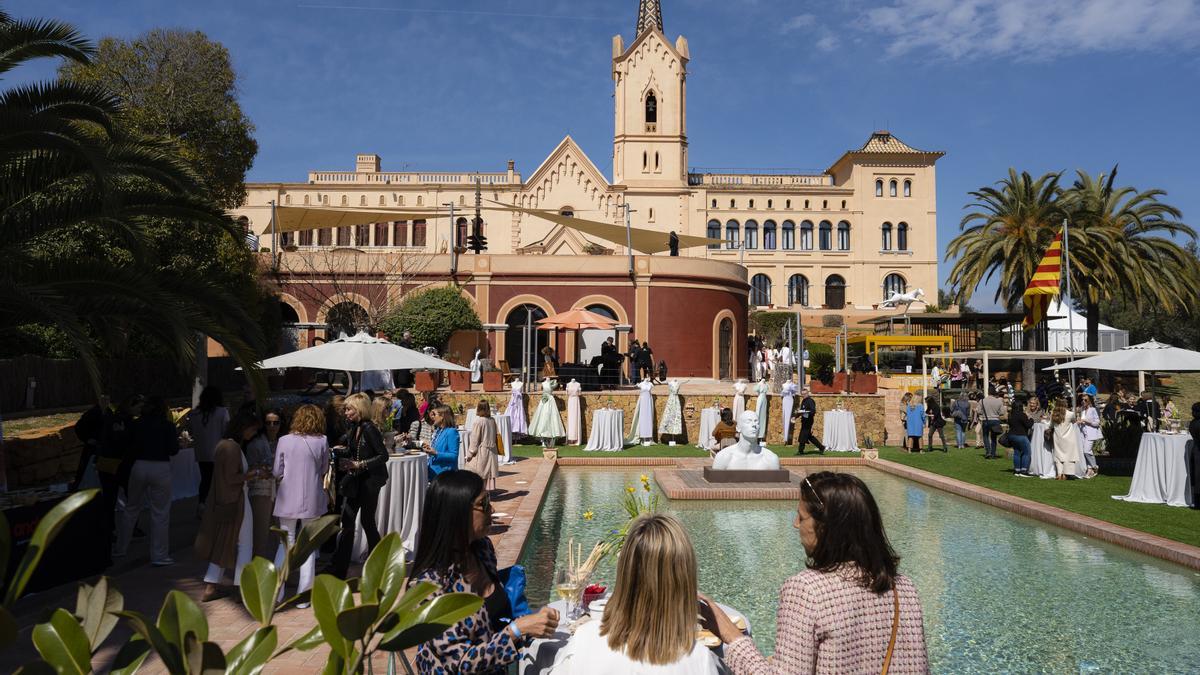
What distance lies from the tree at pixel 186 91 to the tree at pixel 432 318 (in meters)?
6.14

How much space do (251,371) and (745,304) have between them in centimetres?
2608

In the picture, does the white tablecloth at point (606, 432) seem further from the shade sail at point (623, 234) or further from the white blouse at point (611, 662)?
the white blouse at point (611, 662)

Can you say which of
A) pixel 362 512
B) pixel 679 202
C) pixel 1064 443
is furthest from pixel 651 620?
pixel 679 202

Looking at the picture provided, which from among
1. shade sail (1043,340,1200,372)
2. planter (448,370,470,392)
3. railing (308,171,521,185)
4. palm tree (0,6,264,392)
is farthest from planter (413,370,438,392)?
railing (308,171,521,185)

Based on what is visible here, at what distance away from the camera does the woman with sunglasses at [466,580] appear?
2766mm

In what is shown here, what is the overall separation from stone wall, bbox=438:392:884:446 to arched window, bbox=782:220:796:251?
4031 cm

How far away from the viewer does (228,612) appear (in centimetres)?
572

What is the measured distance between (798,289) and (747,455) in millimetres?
48157

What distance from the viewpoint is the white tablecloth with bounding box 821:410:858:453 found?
18094 mm

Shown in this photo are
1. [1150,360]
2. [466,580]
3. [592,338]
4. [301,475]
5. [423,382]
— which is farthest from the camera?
[592,338]

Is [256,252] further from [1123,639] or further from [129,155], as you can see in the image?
[1123,639]

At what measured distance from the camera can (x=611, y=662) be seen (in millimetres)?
2311

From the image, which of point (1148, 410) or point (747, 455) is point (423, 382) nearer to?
point (747, 455)

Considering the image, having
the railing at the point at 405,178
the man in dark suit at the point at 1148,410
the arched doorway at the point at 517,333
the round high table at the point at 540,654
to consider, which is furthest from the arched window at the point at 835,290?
the round high table at the point at 540,654
